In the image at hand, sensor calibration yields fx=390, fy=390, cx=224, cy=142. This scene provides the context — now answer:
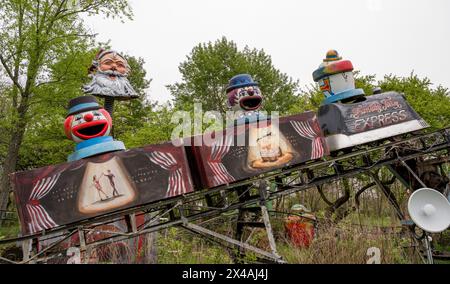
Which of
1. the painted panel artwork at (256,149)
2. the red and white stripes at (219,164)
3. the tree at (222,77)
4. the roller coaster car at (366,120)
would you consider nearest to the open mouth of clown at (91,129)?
the painted panel artwork at (256,149)

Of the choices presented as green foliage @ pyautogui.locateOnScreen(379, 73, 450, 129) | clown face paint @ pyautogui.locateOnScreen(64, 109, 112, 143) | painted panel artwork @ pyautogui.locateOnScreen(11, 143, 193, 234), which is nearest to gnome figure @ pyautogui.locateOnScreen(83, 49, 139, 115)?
clown face paint @ pyautogui.locateOnScreen(64, 109, 112, 143)

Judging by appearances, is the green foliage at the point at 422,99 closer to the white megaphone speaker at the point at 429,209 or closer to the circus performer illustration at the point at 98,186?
the white megaphone speaker at the point at 429,209

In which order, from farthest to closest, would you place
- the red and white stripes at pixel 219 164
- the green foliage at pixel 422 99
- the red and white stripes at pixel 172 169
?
the green foliage at pixel 422 99 → the red and white stripes at pixel 219 164 → the red and white stripes at pixel 172 169

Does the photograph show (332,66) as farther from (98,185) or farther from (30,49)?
(30,49)

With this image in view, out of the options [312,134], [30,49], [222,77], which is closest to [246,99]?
[312,134]

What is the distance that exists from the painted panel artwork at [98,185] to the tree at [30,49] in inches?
481

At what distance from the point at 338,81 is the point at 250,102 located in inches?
94.9

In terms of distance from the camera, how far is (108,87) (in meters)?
8.44

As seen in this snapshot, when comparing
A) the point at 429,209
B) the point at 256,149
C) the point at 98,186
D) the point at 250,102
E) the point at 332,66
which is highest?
the point at 332,66

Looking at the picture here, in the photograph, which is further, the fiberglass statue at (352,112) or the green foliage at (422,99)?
the green foliage at (422,99)

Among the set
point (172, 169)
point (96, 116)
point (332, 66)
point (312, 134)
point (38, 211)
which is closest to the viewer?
point (38, 211)

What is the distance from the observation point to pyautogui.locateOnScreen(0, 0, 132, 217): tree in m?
17.8

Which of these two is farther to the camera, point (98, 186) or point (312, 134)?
point (312, 134)

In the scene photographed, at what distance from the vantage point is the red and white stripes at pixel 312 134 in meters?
8.23
